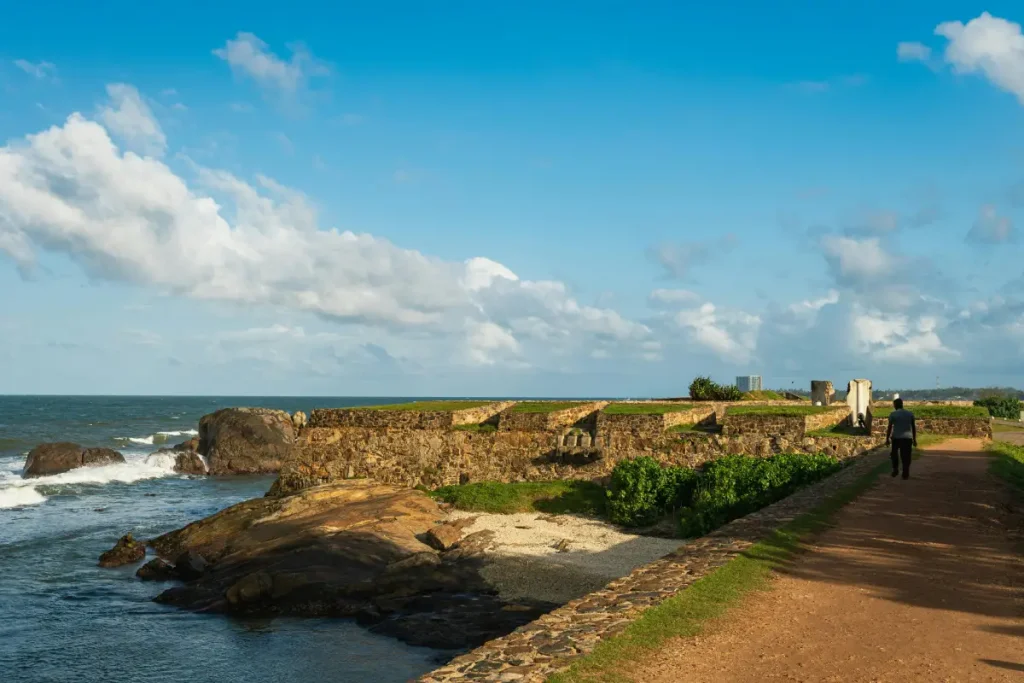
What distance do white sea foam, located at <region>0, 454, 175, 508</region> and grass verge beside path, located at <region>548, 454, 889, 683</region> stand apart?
34.9 metres

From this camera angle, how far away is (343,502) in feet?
75.7

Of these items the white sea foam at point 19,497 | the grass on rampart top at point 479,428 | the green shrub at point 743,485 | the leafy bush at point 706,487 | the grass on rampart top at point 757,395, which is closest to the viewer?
the green shrub at point 743,485

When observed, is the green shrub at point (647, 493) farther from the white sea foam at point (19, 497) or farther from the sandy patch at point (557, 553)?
the white sea foam at point (19, 497)

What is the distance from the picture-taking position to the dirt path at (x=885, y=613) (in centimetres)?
721

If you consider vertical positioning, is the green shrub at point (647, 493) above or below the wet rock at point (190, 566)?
above

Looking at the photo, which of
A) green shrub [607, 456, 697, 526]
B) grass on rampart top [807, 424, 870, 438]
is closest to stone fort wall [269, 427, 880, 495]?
grass on rampart top [807, 424, 870, 438]

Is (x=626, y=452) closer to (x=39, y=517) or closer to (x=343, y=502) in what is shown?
(x=343, y=502)

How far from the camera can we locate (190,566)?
2011 centimetres

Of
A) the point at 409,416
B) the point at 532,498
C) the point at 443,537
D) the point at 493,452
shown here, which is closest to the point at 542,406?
the point at 493,452

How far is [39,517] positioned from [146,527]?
6.42 metres

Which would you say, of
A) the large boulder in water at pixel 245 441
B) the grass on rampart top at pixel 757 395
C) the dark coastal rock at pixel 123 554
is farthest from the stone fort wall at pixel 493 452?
the large boulder in water at pixel 245 441

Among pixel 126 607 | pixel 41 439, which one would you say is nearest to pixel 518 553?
pixel 126 607

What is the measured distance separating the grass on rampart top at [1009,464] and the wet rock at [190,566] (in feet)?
63.2

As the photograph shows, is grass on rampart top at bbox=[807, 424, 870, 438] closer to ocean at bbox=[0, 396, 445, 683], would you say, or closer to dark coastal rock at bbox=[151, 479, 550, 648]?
dark coastal rock at bbox=[151, 479, 550, 648]
